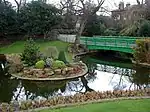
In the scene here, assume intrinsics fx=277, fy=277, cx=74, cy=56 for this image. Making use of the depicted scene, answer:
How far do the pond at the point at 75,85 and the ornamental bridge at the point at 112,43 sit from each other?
4175 millimetres

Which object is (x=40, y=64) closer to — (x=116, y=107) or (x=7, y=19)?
(x=116, y=107)

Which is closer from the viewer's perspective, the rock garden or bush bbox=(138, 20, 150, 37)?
the rock garden

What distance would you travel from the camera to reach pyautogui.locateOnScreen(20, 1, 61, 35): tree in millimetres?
35031

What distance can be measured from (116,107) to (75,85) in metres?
7.22

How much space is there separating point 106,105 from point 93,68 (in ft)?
43.4

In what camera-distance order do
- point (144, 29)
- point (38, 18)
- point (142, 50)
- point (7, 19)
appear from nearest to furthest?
point (142, 50) → point (144, 29) → point (38, 18) → point (7, 19)

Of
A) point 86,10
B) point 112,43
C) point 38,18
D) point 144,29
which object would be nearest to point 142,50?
point 112,43

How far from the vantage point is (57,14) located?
36469 millimetres

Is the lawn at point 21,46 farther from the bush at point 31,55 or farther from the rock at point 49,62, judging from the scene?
the rock at point 49,62

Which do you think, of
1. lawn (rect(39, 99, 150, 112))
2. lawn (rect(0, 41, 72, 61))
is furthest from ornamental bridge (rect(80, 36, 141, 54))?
lawn (rect(39, 99, 150, 112))

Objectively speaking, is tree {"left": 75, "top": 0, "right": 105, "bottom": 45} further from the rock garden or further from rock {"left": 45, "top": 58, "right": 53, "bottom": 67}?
rock {"left": 45, "top": 58, "right": 53, "bottom": 67}

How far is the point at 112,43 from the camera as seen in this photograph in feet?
86.9

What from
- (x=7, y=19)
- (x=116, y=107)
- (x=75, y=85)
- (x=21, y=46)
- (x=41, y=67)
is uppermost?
(x=7, y=19)

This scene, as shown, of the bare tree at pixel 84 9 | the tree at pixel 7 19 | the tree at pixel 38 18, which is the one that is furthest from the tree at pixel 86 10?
the tree at pixel 7 19
